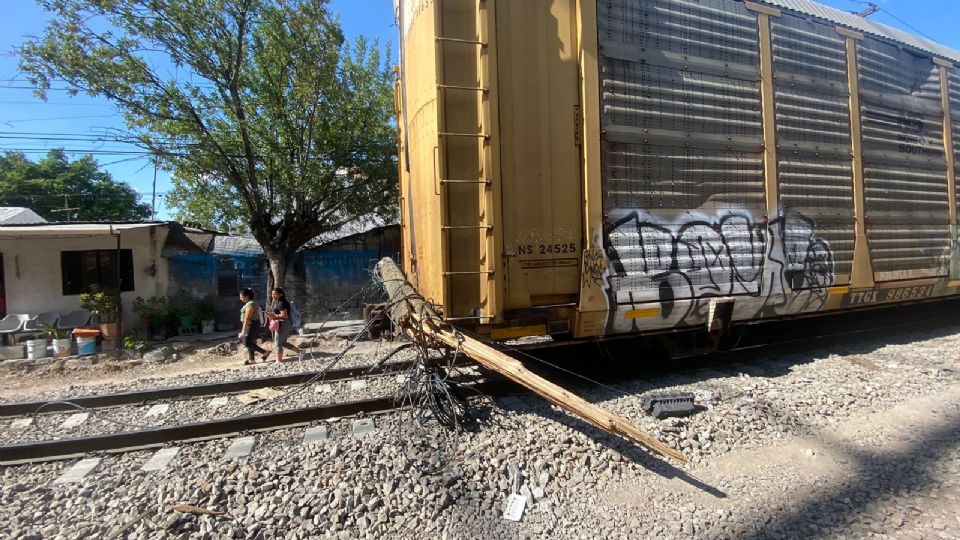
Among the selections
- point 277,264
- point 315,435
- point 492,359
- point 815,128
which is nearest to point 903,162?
point 815,128

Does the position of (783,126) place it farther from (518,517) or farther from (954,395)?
(518,517)

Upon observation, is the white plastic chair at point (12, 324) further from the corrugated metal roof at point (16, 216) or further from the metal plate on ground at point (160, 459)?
the metal plate on ground at point (160, 459)

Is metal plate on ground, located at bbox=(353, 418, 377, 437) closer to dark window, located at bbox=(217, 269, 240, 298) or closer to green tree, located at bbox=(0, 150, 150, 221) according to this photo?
dark window, located at bbox=(217, 269, 240, 298)

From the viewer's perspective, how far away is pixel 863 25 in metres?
6.46

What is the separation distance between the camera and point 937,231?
23.2 feet

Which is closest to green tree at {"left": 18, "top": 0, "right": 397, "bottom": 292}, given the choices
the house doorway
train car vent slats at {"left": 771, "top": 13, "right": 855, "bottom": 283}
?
the house doorway

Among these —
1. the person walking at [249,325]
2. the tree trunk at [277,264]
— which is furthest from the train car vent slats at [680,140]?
the tree trunk at [277,264]

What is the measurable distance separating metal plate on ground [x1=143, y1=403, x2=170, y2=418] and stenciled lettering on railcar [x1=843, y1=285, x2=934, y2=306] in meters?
8.37

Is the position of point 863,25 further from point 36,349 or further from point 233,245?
point 233,245

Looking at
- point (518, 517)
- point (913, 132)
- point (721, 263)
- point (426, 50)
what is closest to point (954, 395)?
point (721, 263)

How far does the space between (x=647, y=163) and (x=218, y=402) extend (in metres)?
5.39

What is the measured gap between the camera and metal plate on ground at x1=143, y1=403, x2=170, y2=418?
5004mm

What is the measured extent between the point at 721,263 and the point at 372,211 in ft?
29.2

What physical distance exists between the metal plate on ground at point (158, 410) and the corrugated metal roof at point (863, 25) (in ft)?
27.1
